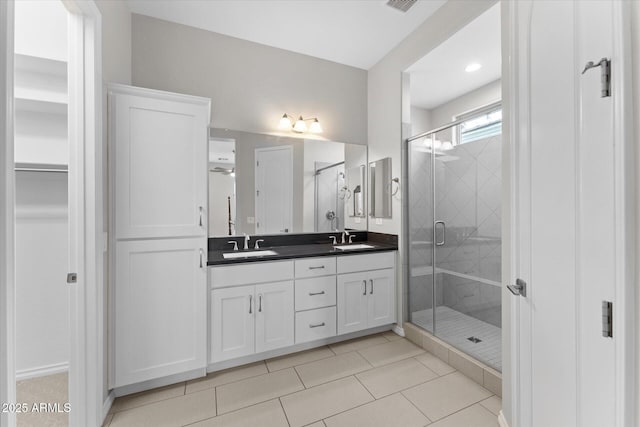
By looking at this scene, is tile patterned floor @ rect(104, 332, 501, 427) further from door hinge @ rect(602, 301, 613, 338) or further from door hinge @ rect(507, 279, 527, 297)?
door hinge @ rect(602, 301, 613, 338)

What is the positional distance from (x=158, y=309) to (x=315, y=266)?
1194 millimetres

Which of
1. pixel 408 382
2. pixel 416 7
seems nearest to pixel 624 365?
pixel 408 382

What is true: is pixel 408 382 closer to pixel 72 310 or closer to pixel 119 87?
pixel 72 310

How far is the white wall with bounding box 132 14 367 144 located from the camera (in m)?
2.34

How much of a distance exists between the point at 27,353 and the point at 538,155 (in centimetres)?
335

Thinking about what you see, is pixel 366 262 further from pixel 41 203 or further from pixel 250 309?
pixel 41 203

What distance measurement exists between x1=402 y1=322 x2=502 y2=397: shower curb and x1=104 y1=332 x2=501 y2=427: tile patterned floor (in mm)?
48

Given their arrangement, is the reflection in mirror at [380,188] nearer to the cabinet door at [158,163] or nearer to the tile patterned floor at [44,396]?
the cabinet door at [158,163]

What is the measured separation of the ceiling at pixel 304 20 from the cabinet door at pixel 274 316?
2.28 meters

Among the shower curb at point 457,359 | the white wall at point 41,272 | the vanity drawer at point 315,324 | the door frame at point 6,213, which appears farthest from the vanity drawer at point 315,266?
the white wall at point 41,272

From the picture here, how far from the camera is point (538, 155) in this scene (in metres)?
1.08

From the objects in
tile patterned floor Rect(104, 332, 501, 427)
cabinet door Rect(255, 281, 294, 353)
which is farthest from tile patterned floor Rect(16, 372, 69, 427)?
cabinet door Rect(255, 281, 294, 353)

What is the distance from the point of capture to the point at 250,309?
6.89 feet

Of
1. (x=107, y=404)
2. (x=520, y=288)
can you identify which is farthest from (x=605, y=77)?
(x=107, y=404)
